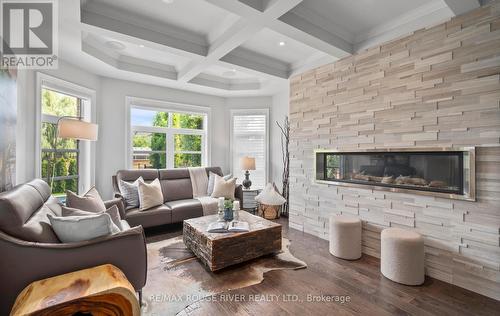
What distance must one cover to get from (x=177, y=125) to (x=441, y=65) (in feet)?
14.0

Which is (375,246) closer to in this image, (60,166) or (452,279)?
(452,279)

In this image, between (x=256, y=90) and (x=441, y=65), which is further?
(x=256, y=90)

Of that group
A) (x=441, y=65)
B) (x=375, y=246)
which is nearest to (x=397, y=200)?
(x=375, y=246)

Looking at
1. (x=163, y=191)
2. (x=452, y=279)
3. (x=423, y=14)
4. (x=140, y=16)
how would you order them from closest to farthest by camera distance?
(x=452, y=279), (x=423, y=14), (x=140, y=16), (x=163, y=191)

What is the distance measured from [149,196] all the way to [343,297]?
2.85m

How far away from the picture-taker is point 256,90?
15.3 ft

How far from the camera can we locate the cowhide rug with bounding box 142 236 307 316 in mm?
1894

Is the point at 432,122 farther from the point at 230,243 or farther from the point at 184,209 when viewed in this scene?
the point at 184,209

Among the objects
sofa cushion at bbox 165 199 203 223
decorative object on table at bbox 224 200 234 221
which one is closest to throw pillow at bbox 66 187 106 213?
sofa cushion at bbox 165 199 203 223

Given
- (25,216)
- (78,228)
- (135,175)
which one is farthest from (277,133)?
(25,216)

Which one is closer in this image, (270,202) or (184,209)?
(184,209)

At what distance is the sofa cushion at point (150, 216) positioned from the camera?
320 centimetres

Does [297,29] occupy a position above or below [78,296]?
above

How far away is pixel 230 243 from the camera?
237cm
